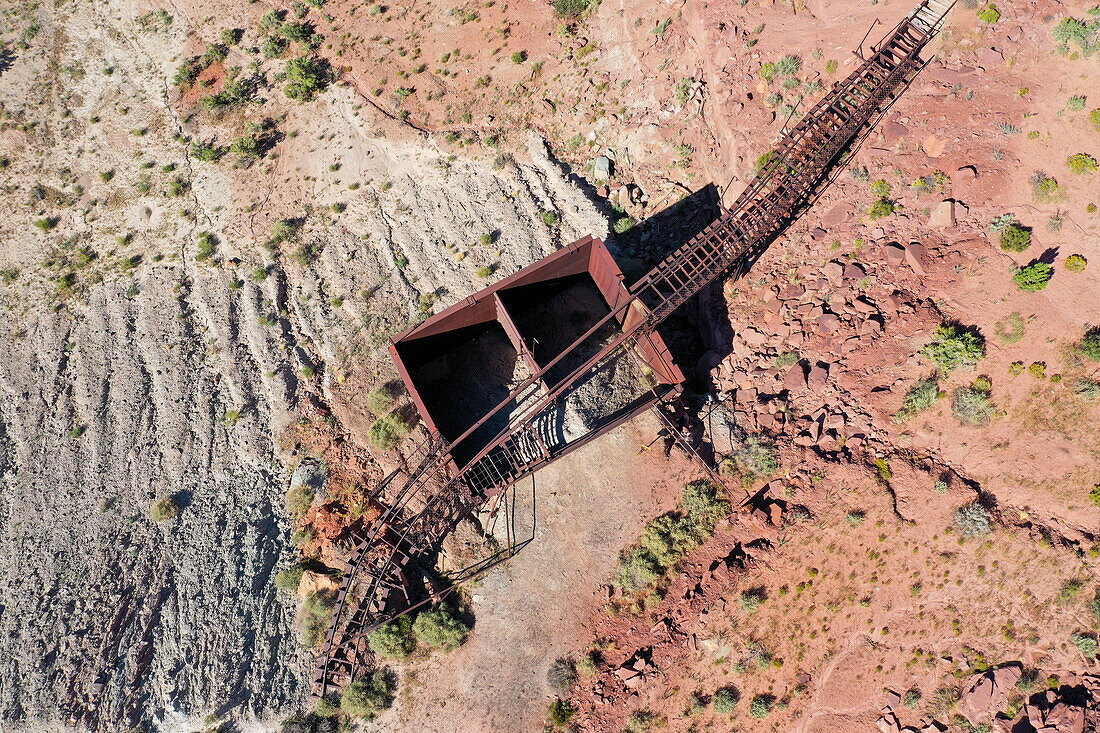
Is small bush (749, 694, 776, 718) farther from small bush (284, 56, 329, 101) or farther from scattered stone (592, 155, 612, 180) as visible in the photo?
small bush (284, 56, 329, 101)

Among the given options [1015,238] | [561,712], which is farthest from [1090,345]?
[561,712]

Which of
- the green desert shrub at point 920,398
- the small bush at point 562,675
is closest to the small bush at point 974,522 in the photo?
the green desert shrub at point 920,398

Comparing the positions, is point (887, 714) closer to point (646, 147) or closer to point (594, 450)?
point (594, 450)

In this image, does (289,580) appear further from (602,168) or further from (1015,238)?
(1015,238)

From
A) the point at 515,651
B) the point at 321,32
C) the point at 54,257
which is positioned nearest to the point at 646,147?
the point at 321,32

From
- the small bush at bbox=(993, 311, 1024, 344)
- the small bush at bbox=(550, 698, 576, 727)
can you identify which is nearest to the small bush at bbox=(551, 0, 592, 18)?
the small bush at bbox=(993, 311, 1024, 344)
